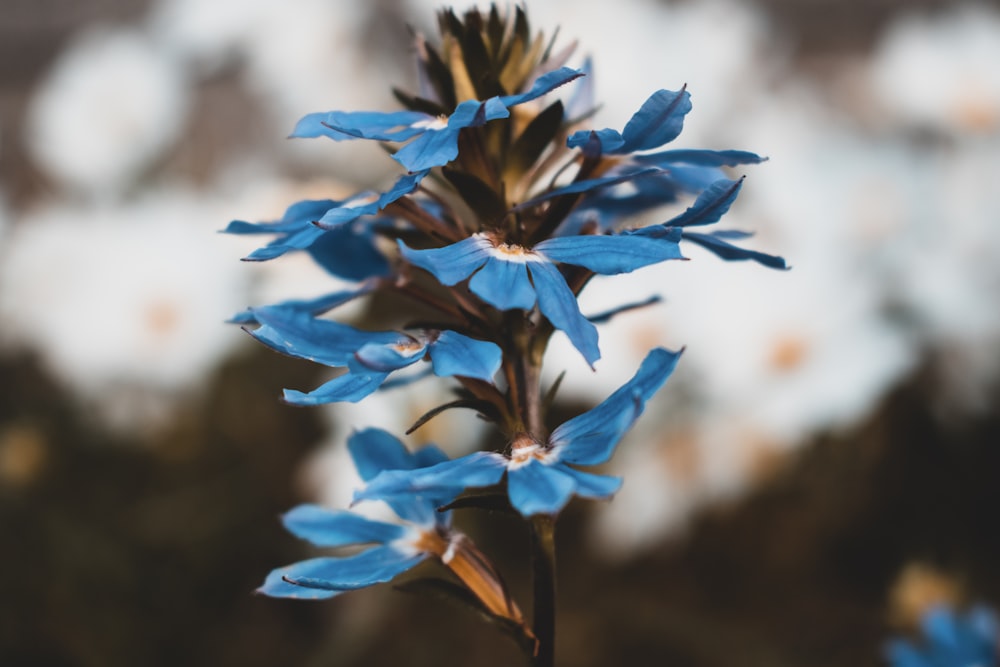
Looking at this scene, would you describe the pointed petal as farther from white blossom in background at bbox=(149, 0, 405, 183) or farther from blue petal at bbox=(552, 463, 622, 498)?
white blossom in background at bbox=(149, 0, 405, 183)

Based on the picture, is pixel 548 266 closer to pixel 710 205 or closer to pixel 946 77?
pixel 710 205

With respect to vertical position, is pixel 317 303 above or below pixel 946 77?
above

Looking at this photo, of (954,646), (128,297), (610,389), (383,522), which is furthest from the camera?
(128,297)

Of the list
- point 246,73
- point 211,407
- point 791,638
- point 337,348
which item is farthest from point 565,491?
point 246,73

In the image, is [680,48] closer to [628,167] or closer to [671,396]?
[671,396]

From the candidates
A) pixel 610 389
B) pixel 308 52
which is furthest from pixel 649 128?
pixel 308 52
